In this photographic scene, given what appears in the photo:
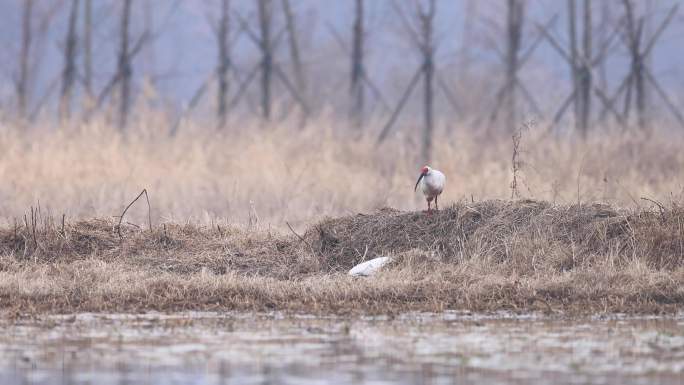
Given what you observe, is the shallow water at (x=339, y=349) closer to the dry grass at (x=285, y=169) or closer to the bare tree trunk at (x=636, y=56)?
the dry grass at (x=285, y=169)

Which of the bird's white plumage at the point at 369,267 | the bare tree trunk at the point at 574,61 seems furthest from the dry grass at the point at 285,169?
the bird's white plumage at the point at 369,267

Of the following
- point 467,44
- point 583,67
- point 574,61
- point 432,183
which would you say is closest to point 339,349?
point 432,183

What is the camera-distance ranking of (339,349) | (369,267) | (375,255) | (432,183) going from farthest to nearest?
1. (432,183)
2. (375,255)
3. (369,267)
4. (339,349)

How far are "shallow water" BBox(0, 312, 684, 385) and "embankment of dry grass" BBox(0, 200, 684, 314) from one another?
1.80 feet

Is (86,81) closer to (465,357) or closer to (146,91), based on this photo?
(146,91)

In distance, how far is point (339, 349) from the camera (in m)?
7.70

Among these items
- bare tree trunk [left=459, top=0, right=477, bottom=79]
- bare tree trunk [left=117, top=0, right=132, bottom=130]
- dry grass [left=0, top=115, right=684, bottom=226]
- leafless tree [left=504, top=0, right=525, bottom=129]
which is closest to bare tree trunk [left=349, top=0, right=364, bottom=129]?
leafless tree [left=504, top=0, right=525, bottom=129]

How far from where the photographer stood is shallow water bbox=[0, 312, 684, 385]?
6773 millimetres

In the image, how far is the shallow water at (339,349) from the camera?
22.2 feet

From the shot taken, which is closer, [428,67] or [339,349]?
[339,349]

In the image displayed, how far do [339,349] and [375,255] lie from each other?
4.21 m

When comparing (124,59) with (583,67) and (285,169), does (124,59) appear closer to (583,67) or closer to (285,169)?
(285,169)

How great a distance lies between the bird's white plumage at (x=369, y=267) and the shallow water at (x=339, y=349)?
1686mm

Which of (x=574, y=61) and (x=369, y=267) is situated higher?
(x=574, y=61)
